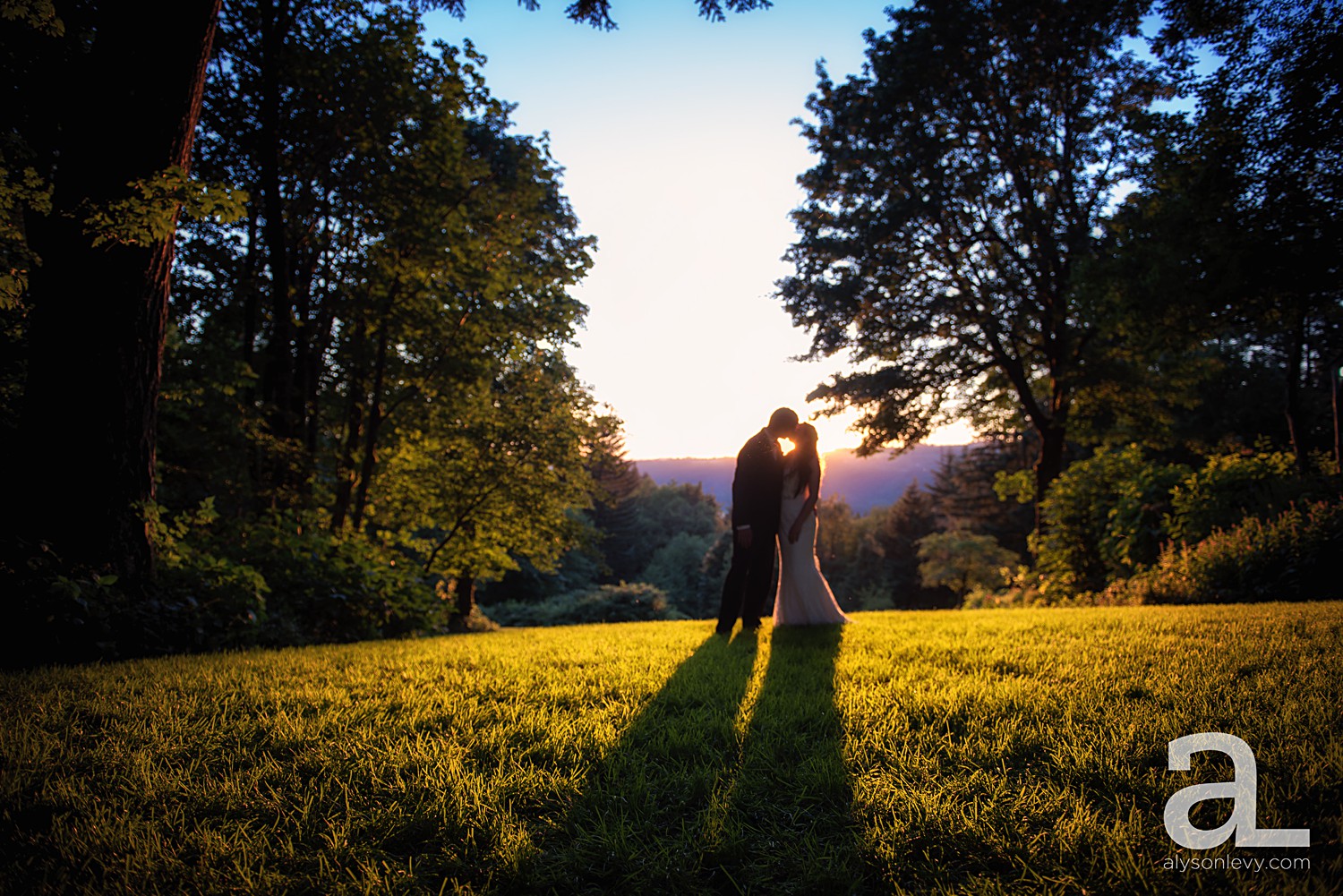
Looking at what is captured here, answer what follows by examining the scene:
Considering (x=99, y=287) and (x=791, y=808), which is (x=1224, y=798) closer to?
(x=791, y=808)

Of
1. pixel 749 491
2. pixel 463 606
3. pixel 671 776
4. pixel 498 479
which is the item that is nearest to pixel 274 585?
pixel 749 491

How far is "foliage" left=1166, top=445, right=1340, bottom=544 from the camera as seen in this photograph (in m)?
9.07

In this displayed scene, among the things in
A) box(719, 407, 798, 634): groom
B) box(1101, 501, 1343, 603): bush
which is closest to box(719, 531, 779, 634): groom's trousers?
box(719, 407, 798, 634): groom

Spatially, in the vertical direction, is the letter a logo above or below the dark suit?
below

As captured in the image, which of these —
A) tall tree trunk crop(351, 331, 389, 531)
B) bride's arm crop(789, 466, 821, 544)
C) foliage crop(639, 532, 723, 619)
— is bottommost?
foliage crop(639, 532, 723, 619)

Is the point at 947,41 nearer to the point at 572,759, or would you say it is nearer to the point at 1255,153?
the point at 1255,153

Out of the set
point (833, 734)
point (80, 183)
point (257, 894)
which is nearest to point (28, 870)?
point (257, 894)

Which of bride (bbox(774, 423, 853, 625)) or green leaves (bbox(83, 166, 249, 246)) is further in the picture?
bride (bbox(774, 423, 853, 625))

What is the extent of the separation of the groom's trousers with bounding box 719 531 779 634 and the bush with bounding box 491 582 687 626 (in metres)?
18.6

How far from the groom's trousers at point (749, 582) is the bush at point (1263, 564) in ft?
22.5

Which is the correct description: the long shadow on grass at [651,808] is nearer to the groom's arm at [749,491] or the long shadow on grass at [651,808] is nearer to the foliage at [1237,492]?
the groom's arm at [749,491]

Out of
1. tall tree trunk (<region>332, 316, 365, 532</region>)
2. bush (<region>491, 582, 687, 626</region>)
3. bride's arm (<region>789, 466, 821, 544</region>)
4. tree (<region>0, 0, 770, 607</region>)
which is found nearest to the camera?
tree (<region>0, 0, 770, 607</region>)

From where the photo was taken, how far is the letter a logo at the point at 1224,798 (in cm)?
175

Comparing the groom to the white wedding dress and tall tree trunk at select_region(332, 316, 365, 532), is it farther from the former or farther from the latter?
tall tree trunk at select_region(332, 316, 365, 532)
